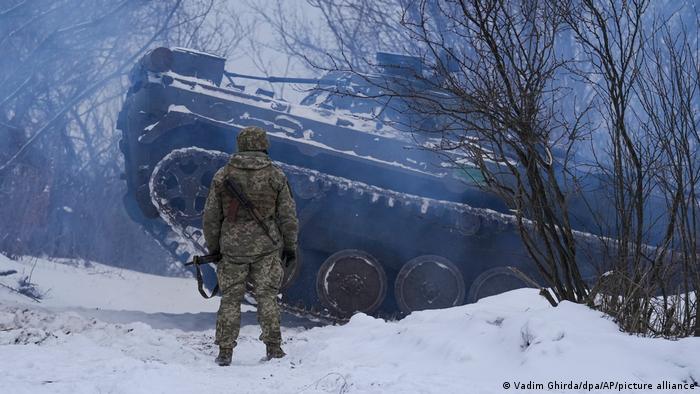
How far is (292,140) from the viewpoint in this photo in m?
10.6

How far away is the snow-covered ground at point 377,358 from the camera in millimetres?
3953

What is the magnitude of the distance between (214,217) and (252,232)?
0.32 metres

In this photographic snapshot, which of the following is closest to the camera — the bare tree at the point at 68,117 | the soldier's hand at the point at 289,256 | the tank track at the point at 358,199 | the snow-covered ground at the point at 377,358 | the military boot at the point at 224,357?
the snow-covered ground at the point at 377,358

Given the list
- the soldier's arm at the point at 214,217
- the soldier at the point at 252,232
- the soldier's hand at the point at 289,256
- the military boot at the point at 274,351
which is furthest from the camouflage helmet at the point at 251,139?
the military boot at the point at 274,351

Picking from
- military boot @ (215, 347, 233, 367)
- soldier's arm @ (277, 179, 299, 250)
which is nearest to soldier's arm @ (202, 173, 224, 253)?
soldier's arm @ (277, 179, 299, 250)

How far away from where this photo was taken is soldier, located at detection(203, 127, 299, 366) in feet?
18.9

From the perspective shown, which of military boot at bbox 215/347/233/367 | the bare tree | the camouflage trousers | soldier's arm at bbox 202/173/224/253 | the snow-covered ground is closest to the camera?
the snow-covered ground

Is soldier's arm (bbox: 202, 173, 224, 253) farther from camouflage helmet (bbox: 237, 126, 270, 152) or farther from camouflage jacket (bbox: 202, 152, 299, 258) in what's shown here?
camouflage helmet (bbox: 237, 126, 270, 152)

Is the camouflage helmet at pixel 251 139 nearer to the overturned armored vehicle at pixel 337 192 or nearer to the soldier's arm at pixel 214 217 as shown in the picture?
the soldier's arm at pixel 214 217

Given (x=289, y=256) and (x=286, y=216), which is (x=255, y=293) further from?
(x=286, y=216)

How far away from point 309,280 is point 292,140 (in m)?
1.99

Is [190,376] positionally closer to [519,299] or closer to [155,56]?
[519,299]

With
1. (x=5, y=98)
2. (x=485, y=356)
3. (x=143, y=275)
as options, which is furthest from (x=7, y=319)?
(x=143, y=275)

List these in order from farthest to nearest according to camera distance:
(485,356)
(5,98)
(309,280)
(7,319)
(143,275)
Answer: (143,275) < (5,98) < (309,280) < (7,319) < (485,356)
